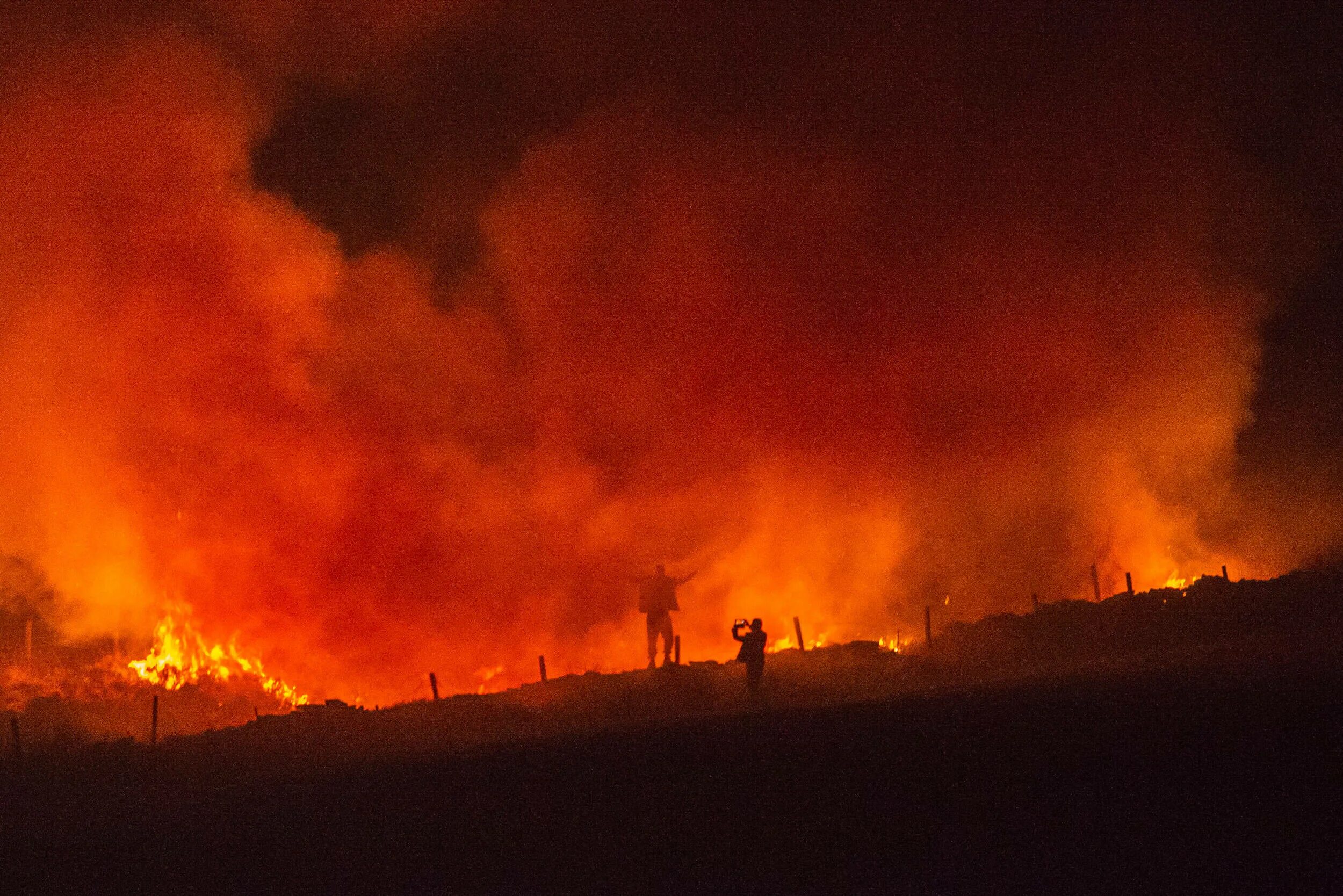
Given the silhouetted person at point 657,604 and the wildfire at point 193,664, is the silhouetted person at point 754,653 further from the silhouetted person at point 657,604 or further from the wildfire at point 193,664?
the wildfire at point 193,664

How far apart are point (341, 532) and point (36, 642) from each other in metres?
7.15

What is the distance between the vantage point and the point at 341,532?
26000 millimetres

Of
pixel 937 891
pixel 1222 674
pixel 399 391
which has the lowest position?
pixel 937 891

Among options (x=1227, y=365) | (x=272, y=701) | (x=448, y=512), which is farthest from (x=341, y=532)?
(x=1227, y=365)

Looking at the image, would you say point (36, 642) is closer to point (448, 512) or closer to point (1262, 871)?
point (448, 512)

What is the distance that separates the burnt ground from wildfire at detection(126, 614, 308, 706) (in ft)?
24.7

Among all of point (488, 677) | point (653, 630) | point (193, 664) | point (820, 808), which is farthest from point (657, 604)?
point (820, 808)

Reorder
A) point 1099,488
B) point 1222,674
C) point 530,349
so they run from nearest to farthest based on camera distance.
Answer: point 1222,674, point 530,349, point 1099,488

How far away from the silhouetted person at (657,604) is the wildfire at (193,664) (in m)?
8.02

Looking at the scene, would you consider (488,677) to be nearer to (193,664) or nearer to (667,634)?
(193,664)

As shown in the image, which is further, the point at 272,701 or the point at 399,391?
the point at 399,391

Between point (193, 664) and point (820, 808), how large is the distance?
1847 cm

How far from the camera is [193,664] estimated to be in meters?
23.5

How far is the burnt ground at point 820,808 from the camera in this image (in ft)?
24.2
